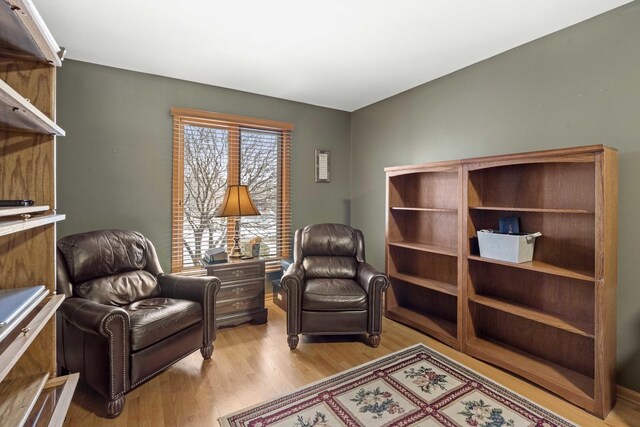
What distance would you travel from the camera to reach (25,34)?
1.15 meters

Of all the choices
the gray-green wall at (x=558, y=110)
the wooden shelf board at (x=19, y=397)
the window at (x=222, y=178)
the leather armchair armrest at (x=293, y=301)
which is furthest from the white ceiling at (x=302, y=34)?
the wooden shelf board at (x=19, y=397)

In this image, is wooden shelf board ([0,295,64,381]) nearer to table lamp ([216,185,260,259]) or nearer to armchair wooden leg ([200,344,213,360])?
armchair wooden leg ([200,344,213,360])

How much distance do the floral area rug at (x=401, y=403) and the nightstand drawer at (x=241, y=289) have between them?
1.26 m

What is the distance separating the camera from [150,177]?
10.4 ft

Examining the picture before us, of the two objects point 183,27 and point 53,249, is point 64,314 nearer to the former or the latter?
point 53,249

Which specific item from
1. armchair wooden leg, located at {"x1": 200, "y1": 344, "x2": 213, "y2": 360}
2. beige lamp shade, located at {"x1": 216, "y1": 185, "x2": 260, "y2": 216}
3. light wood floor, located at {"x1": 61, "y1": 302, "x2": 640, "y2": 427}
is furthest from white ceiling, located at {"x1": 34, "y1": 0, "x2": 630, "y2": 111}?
light wood floor, located at {"x1": 61, "y1": 302, "x2": 640, "y2": 427}

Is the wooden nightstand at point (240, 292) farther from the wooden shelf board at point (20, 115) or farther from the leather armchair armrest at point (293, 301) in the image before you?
the wooden shelf board at point (20, 115)

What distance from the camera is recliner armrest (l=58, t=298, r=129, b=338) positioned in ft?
5.94

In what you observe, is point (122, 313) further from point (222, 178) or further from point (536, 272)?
point (536, 272)

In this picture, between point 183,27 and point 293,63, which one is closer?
point 183,27

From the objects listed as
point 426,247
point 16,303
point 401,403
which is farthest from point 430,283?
point 16,303

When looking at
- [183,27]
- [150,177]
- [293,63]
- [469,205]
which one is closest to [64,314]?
[150,177]

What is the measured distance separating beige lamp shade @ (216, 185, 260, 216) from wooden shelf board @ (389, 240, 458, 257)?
1.49 metres

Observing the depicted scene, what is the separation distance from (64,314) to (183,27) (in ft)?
6.89
